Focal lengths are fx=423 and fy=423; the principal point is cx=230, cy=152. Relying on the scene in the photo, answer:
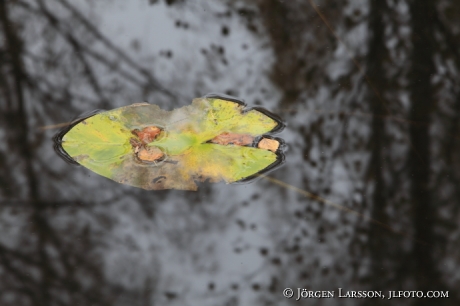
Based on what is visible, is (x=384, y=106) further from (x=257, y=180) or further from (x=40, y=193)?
(x=40, y=193)

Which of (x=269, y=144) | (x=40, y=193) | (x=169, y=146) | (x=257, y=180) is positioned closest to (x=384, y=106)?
(x=269, y=144)

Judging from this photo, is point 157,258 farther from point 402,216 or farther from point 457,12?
point 457,12

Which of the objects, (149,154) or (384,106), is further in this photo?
(384,106)

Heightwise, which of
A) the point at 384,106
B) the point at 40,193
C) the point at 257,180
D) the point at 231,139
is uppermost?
the point at 384,106

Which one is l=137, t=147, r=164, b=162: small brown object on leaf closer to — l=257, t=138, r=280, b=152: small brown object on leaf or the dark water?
the dark water

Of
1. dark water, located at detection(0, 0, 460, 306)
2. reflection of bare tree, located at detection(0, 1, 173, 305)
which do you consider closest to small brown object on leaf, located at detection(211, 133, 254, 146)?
dark water, located at detection(0, 0, 460, 306)

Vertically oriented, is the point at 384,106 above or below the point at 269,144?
above

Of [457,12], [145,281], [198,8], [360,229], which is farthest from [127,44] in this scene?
[457,12]
